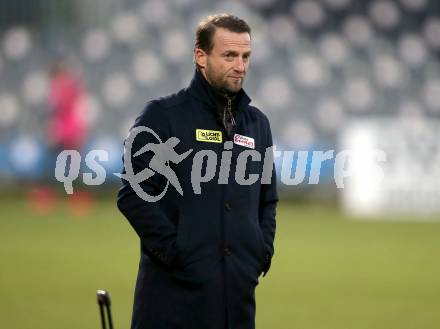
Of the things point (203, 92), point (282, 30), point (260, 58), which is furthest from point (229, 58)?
point (282, 30)

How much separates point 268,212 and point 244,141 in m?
0.36

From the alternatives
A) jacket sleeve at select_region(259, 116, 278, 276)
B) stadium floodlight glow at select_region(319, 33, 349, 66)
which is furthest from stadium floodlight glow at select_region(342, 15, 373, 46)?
jacket sleeve at select_region(259, 116, 278, 276)

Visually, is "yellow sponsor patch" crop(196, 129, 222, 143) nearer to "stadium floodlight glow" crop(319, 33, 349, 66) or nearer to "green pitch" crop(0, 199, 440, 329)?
"green pitch" crop(0, 199, 440, 329)

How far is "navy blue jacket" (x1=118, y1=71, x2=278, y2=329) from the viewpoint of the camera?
387 centimetres

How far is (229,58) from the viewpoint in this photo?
3922mm

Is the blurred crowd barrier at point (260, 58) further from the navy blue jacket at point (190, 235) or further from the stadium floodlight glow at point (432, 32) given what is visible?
the navy blue jacket at point (190, 235)

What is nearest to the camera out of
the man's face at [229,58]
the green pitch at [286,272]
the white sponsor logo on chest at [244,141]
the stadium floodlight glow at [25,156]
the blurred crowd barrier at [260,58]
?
the man's face at [229,58]

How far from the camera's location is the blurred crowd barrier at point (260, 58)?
17562mm

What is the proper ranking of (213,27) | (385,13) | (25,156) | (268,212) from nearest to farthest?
1. (213,27)
2. (268,212)
3. (25,156)
4. (385,13)

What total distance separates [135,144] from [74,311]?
142 inches

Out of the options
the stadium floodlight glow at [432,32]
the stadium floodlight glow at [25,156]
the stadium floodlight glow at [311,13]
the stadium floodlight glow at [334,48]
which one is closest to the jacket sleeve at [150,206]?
the stadium floodlight glow at [25,156]

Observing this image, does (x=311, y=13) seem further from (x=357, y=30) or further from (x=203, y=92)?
(x=203, y=92)

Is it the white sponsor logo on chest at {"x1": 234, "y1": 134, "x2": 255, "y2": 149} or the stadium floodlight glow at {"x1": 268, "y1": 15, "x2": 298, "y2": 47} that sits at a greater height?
the stadium floodlight glow at {"x1": 268, "y1": 15, "x2": 298, "y2": 47}

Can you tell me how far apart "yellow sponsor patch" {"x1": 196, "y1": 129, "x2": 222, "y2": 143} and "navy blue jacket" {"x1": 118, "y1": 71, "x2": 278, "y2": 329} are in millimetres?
15
